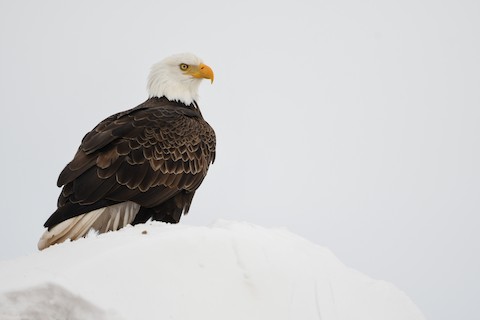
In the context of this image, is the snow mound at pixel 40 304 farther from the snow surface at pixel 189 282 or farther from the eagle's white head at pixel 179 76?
the eagle's white head at pixel 179 76

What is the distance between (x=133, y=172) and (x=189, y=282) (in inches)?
105

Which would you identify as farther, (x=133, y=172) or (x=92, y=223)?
(x=133, y=172)

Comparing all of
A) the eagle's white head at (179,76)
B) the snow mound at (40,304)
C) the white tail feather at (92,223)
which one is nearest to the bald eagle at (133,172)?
the white tail feather at (92,223)

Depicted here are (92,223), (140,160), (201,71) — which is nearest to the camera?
(92,223)

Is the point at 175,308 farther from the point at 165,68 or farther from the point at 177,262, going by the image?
the point at 165,68

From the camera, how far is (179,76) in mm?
8359

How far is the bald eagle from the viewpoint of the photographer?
6.19 meters

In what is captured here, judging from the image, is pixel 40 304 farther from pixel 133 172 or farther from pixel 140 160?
pixel 140 160

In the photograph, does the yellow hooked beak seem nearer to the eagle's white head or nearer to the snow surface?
the eagle's white head

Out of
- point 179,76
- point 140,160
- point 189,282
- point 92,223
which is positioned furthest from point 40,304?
point 179,76

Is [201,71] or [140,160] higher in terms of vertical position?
[201,71]

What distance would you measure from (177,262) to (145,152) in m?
2.67

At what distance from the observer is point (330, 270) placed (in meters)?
5.14

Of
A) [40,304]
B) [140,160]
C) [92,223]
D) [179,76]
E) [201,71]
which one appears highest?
[201,71]
